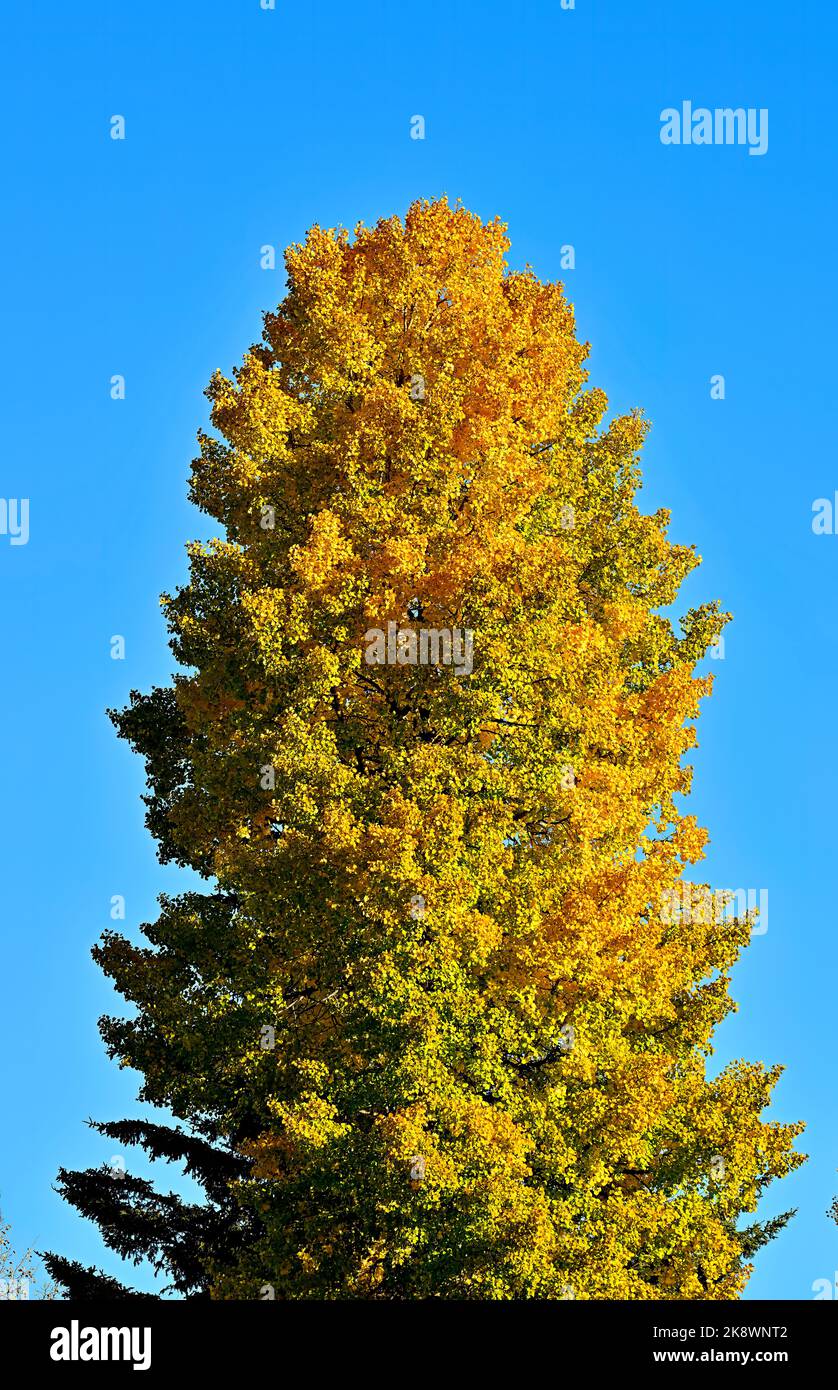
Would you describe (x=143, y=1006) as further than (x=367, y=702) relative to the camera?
Yes

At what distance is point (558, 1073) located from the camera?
19328mm

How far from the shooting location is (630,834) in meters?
20.8

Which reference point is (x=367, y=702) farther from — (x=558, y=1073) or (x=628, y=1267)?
(x=628, y=1267)

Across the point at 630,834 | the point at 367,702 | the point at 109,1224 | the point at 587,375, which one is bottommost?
the point at 109,1224

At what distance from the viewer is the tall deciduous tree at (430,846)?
18469mm

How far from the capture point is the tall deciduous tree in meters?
18.5

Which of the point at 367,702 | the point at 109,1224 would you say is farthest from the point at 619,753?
the point at 109,1224

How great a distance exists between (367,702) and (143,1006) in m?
5.11

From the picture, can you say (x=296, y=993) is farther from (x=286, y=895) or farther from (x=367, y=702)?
(x=367, y=702)

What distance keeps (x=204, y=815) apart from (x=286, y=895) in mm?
2434

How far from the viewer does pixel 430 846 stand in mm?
18609
